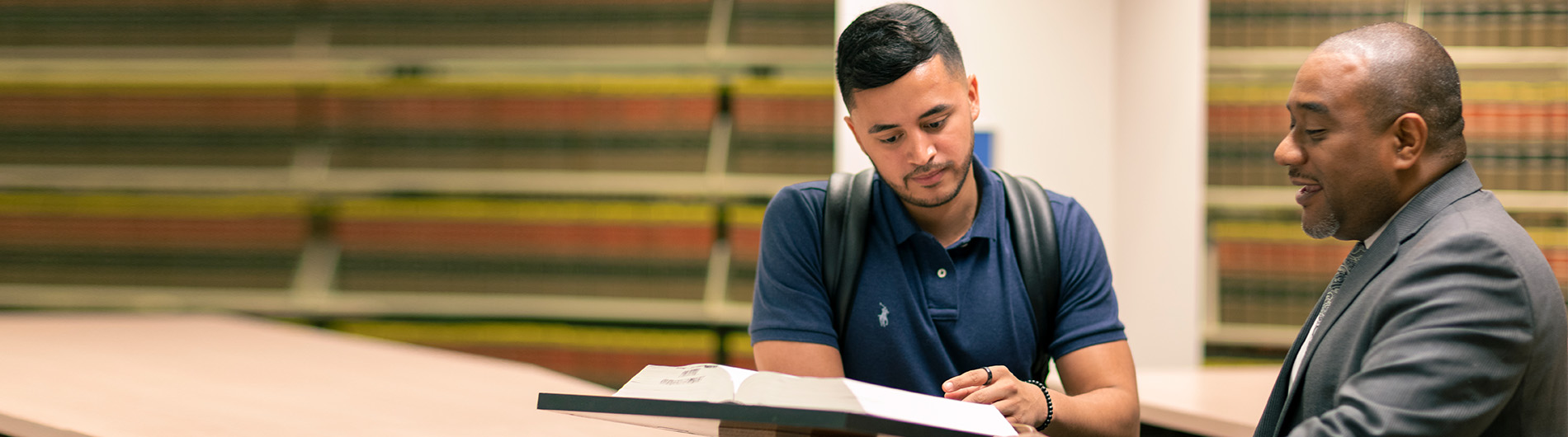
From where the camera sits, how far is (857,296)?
1.27m

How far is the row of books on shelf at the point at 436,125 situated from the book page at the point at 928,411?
2031 mm

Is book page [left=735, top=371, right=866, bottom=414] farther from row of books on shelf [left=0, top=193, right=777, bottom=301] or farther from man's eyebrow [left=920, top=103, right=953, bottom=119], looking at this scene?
row of books on shelf [left=0, top=193, right=777, bottom=301]

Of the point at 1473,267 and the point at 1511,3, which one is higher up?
the point at 1511,3

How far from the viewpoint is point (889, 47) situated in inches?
45.5

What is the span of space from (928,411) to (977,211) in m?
0.48

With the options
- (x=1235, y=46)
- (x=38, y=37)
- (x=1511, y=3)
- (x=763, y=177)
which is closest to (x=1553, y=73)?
(x=1511, y=3)

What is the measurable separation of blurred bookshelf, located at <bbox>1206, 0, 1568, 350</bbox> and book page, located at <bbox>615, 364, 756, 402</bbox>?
2.31 m

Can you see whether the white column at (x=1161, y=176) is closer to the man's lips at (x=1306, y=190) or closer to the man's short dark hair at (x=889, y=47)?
the man's short dark hair at (x=889, y=47)

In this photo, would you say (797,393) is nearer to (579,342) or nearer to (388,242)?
(579,342)

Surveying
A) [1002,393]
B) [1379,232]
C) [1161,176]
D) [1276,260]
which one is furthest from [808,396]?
[1276,260]

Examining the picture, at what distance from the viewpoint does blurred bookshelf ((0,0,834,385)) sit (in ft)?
9.84

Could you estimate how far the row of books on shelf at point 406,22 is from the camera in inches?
116

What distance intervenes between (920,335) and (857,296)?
93mm

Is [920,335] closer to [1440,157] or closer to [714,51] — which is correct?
[1440,157]
